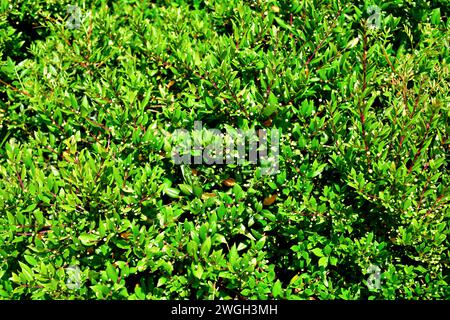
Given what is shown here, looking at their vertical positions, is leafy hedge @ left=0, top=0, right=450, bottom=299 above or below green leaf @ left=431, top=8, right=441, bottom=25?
below

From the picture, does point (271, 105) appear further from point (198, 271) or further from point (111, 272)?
point (111, 272)

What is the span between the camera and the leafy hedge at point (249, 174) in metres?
2.56

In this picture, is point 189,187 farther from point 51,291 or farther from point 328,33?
point 328,33

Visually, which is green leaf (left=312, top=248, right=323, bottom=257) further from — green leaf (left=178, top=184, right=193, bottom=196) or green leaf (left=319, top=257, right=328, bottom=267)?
green leaf (left=178, top=184, right=193, bottom=196)

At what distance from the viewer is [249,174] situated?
279 centimetres

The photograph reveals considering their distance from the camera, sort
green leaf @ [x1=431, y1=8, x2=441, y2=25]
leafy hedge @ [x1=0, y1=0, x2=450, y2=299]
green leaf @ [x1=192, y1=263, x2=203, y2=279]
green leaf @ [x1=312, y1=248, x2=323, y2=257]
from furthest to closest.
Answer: green leaf @ [x1=431, y1=8, x2=441, y2=25] → green leaf @ [x1=312, y1=248, x2=323, y2=257] → leafy hedge @ [x1=0, y1=0, x2=450, y2=299] → green leaf @ [x1=192, y1=263, x2=203, y2=279]

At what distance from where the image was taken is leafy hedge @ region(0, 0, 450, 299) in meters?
2.56

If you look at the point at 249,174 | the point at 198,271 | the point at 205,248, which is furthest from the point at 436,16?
the point at 198,271

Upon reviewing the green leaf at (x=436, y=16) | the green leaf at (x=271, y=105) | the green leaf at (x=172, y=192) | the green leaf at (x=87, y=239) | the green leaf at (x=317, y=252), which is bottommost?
the green leaf at (x=317, y=252)

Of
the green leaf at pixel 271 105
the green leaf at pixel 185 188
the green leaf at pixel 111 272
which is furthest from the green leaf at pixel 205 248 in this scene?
the green leaf at pixel 271 105

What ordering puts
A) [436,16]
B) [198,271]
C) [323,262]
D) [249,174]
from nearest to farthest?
[198,271] → [323,262] → [249,174] → [436,16]

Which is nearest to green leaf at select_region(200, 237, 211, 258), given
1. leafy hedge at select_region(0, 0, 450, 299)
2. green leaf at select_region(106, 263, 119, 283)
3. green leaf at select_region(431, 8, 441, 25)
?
leafy hedge at select_region(0, 0, 450, 299)

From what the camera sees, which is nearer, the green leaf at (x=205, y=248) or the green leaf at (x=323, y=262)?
the green leaf at (x=205, y=248)

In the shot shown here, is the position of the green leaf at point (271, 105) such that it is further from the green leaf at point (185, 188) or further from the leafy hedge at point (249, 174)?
the green leaf at point (185, 188)
